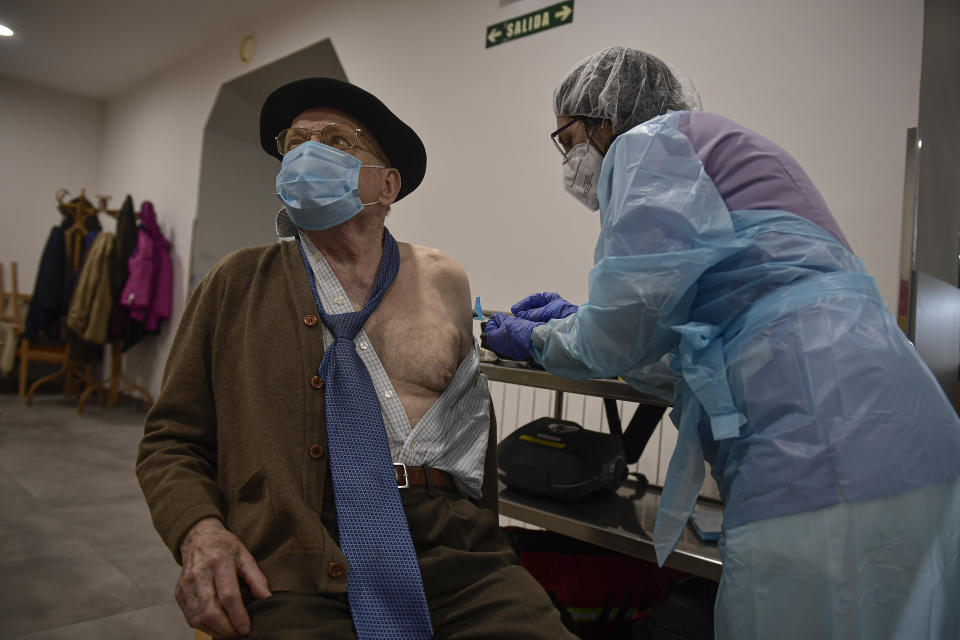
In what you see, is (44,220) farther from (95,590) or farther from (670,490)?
(670,490)

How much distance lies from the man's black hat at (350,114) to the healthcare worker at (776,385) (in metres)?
0.56

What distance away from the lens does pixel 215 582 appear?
917 mm

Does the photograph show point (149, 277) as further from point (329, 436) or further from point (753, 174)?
point (753, 174)

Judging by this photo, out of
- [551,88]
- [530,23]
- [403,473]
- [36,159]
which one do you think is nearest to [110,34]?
[36,159]

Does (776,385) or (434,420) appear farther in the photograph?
(434,420)

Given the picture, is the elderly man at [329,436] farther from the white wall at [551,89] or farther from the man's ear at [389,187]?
the white wall at [551,89]

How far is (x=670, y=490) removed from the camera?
1076mm

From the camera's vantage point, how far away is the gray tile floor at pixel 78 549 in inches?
77.9

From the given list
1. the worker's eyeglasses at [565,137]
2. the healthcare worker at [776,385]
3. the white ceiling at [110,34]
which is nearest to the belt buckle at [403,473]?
the healthcare worker at [776,385]

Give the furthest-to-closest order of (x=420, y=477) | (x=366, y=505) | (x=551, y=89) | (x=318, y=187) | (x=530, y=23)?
(x=530, y=23), (x=551, y=89), (x=318, y=187), (x=420, y=477), (x=366, y=505)

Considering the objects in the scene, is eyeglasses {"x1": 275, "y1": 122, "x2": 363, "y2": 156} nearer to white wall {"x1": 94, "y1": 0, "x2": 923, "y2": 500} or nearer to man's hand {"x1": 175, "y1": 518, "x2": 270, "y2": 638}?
man's hand {"x1": 175, "y1": 518, "x2": 270, "y2": 638}

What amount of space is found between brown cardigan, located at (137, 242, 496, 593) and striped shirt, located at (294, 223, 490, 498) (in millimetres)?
70

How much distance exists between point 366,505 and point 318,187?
26.7 inches

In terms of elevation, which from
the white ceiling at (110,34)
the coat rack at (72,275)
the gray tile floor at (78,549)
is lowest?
the gray tile floor at (78,549)
